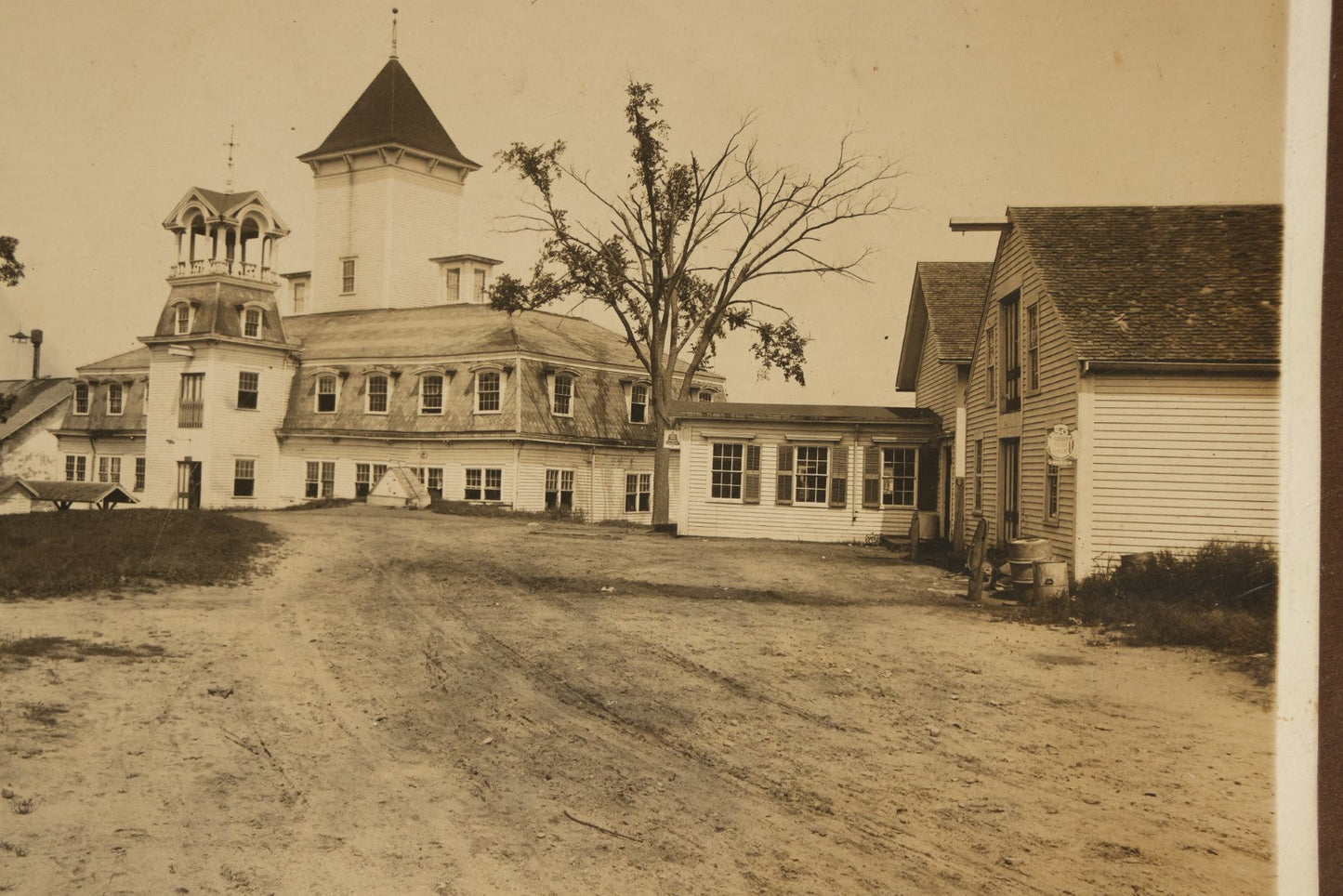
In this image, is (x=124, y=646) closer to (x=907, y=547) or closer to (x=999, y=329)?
(x=999, y=329)

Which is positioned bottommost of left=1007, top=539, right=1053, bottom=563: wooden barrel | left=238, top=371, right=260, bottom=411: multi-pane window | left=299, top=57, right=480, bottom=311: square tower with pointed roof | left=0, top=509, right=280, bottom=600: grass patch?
left=0, top=509, right=280, bottom=600: grass patch

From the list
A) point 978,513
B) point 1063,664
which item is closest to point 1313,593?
point 1063,664

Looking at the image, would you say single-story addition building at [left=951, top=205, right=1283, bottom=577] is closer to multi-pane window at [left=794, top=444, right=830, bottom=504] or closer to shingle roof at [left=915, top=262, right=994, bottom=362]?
shingle roof at [left=915, top=262, right=994, bottom=362]

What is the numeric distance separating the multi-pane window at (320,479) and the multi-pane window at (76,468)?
21.2ft

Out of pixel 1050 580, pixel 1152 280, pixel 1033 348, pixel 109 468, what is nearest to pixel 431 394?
pixel 109 468

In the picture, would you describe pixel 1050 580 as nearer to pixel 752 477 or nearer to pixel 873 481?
pixel 873 481

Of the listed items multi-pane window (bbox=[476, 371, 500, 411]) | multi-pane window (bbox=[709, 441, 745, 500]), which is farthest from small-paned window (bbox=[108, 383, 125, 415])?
multi-pane window (bbox=[709, 441, 745, 500])

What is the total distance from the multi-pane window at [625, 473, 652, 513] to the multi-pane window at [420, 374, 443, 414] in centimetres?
641

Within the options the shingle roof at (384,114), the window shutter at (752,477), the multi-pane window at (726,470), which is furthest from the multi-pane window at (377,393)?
the shingle roof at (384,114)

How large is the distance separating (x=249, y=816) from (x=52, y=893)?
3.21ft

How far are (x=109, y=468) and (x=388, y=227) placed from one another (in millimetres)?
11339

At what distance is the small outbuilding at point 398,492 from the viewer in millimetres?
29781

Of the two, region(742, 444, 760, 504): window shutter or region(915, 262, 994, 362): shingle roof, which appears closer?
region(915, 262, 994, 362): shingle roof

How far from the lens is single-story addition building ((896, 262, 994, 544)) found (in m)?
21.2
